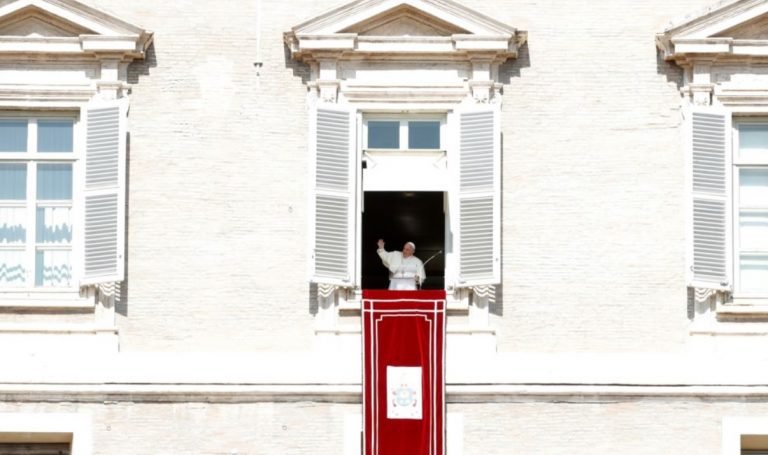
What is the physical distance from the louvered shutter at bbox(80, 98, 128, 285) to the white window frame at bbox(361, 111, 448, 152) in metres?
2.65

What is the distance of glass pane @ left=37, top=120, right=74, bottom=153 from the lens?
30.0m

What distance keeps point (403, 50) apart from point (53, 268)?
454 cm

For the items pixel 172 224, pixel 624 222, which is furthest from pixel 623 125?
pixel 172 224

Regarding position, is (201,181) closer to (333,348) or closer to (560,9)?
(333,348)

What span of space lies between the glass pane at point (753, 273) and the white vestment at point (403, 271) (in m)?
3.54

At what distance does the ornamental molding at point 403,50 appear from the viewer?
97.8 ft

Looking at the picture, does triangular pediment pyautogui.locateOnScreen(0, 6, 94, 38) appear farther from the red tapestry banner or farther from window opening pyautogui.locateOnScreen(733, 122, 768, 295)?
window opening pyautogui.locateOnScreen(733, 122, 768, 295)

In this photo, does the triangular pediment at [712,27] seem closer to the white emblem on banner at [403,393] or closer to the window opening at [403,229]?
the window opening at [403,229]

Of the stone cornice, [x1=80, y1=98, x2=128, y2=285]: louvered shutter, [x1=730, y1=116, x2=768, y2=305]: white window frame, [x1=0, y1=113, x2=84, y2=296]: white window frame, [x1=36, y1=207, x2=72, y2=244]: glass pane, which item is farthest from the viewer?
[x1=36, y1=207, x2=72, y2=244]: glass pane

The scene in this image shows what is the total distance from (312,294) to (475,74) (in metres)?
3.02

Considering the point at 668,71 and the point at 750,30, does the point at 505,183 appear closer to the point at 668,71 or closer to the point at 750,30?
the point at 668,71

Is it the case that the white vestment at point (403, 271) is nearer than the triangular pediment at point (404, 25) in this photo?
No

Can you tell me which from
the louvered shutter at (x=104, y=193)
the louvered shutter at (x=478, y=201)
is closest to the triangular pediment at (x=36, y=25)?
the louvered shutter at (x=104, y=193)

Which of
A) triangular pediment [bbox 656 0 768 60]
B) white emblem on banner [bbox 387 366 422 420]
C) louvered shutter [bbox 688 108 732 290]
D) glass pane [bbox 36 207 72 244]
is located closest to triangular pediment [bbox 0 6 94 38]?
glass pane [bbox 36 207 72 244]
